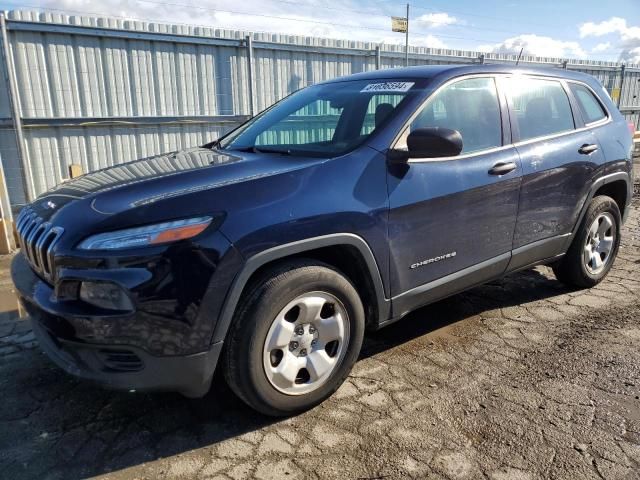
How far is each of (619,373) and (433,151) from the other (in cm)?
176

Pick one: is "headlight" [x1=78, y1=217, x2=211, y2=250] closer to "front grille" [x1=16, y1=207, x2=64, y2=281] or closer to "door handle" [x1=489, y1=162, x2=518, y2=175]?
"front grille" [x1=16, y1=207, x2=64, y2=281]

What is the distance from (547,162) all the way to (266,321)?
7.93 feet

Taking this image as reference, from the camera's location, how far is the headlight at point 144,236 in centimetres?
216

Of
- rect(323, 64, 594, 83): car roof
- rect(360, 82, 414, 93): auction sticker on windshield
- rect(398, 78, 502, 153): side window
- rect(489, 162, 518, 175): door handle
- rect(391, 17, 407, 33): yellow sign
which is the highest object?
rect(391, 17, 407, 33): yellow sign

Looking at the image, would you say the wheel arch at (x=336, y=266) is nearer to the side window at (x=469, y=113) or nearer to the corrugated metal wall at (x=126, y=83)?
the side window at (x=469, y=113)

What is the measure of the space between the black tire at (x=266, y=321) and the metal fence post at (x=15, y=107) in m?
5.17

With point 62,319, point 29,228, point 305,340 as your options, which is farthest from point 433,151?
point 29,228

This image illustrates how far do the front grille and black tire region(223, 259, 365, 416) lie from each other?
2.91ft

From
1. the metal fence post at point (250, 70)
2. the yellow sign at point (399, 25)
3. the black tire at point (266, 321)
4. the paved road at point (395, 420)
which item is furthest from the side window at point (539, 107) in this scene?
the yellow sign at point (399, 25)

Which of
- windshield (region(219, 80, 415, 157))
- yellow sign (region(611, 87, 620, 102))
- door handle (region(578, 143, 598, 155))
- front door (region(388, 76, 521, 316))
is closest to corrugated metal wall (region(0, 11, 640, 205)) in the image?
windshield (region(219, 80, 415, 157))

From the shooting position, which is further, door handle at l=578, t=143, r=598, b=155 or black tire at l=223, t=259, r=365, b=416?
door handle at l=578, t=143, r=598, b=155

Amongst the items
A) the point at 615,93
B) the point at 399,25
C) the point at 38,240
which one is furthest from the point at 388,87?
the point at 615,93

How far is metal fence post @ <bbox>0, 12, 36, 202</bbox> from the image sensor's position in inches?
234

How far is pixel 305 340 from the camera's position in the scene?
2602 millimetres
